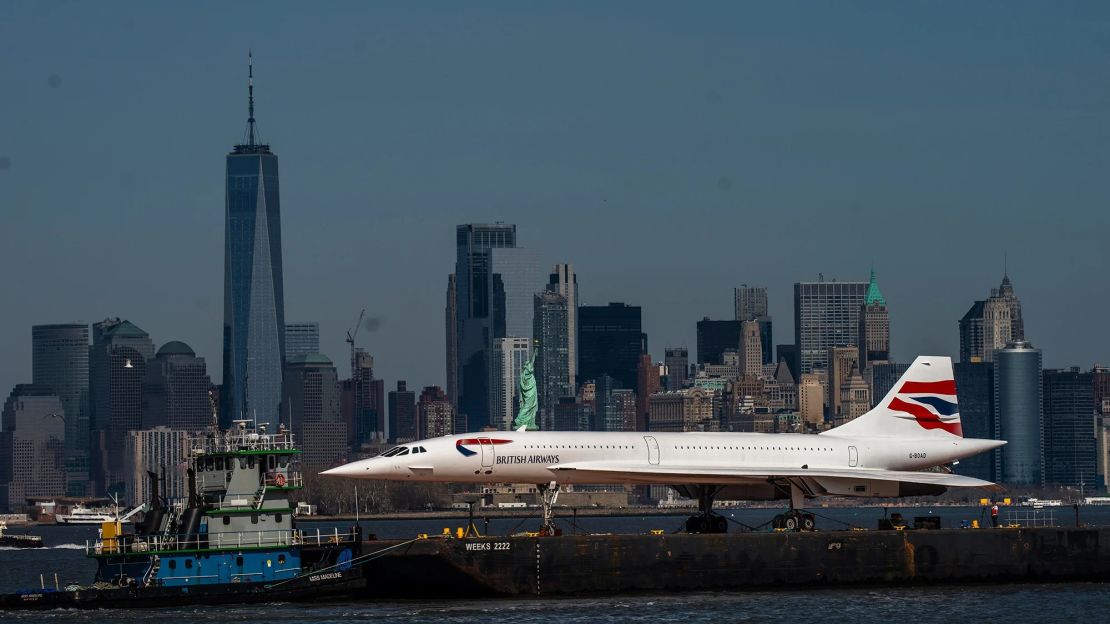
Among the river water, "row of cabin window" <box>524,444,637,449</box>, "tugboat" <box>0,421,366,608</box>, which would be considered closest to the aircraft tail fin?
the river water

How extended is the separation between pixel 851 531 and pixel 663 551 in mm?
7016

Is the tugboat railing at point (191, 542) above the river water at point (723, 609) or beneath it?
above

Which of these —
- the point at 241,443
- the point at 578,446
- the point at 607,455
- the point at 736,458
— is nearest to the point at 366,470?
the point at 241,443

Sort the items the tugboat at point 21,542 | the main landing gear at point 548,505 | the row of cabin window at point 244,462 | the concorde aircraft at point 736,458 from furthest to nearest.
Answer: the tugboat at point 21,542, the concorde aircraft at point 736,458, the main landing gear at point 548,505, the row of cabin window at point 244,462

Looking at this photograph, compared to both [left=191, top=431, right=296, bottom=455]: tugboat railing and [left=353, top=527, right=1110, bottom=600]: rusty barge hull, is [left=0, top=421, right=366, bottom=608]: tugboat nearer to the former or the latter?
[left=191, top=431, right=296, bottom=455]: tugboat railing

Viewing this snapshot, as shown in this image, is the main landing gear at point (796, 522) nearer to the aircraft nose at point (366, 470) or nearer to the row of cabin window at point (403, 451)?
the row of cabin window at point (403, 451)

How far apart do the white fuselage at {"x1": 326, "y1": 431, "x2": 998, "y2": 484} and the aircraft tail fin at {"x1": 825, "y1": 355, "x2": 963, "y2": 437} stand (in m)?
0.86

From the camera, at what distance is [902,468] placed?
72.2m

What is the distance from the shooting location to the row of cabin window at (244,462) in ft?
198

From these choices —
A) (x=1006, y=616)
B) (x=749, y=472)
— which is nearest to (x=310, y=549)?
(x=749, y=472)

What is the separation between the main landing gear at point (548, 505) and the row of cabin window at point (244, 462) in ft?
28.8

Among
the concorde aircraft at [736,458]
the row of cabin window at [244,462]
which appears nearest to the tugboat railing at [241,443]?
the row of cabin window at [244,462]

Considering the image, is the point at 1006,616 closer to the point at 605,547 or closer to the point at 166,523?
the point at 605,547

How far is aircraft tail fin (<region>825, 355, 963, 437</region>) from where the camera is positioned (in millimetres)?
73062
